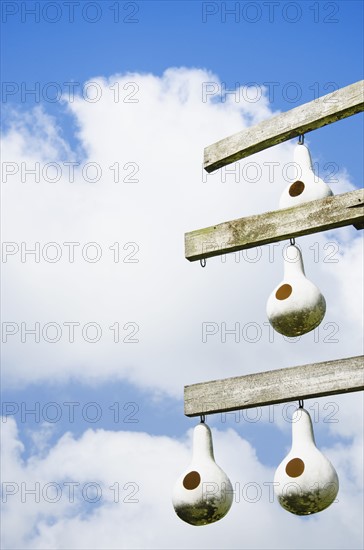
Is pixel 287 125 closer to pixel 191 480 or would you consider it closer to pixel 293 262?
pixel 293 262

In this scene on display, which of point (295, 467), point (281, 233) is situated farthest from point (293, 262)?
point (295, 467)

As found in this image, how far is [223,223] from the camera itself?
637cm

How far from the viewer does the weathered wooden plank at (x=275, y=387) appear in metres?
5.82

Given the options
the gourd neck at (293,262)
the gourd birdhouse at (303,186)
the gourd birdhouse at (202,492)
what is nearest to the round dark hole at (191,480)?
the gourd birdhouse at (202,492)

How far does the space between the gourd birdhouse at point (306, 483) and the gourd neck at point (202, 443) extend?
544 mm

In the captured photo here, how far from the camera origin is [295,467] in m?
5.88

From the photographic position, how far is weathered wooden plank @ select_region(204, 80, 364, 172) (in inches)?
242

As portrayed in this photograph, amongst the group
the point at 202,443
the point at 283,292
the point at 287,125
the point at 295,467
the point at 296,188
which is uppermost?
the point at 287,125

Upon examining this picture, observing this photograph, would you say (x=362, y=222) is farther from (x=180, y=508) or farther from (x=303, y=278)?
(x=180, y=508)

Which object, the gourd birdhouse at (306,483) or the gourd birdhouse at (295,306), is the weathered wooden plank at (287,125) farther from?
the gourd birdhouse at (306,483)

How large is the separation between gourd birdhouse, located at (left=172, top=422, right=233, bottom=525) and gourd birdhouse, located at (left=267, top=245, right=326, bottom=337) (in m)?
0.94

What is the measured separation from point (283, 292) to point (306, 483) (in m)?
1.13

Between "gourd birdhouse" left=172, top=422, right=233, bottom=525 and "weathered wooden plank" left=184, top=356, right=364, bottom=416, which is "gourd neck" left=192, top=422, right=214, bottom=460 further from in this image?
"weathered wooden plank" left=184, top=356, right=364, bottom=416

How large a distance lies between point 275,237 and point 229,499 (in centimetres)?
159
